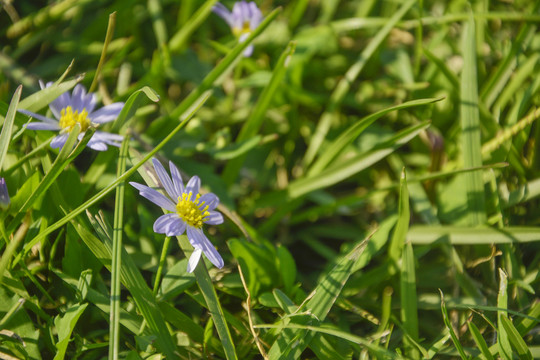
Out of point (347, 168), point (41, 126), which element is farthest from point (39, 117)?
point (347, 168)

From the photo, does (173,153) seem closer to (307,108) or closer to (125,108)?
(125,108)

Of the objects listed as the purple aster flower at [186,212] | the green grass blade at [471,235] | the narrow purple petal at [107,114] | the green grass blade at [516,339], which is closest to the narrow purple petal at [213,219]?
the purple aster flower at [186,212]

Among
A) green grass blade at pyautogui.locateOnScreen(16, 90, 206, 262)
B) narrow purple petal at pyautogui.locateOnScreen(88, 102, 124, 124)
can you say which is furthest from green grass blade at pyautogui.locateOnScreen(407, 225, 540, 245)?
narrow purple petal at pyautogui.locateOnScreen(88, 102, 124, 124)

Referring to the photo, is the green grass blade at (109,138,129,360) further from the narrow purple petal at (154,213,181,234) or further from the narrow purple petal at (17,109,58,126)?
the narrow purple petal at (17,109,58,126)

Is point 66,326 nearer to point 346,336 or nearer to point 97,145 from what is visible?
point 97,145

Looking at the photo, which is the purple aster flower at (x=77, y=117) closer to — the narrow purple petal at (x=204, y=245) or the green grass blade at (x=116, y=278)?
the green grass blade at (x=116, y=278)

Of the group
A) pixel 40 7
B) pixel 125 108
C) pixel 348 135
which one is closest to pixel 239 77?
pixel 348 135

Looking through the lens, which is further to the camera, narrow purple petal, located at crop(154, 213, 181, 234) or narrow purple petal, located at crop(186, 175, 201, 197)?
narrow purple petal, located at crop(186, 175, 201, 197)
